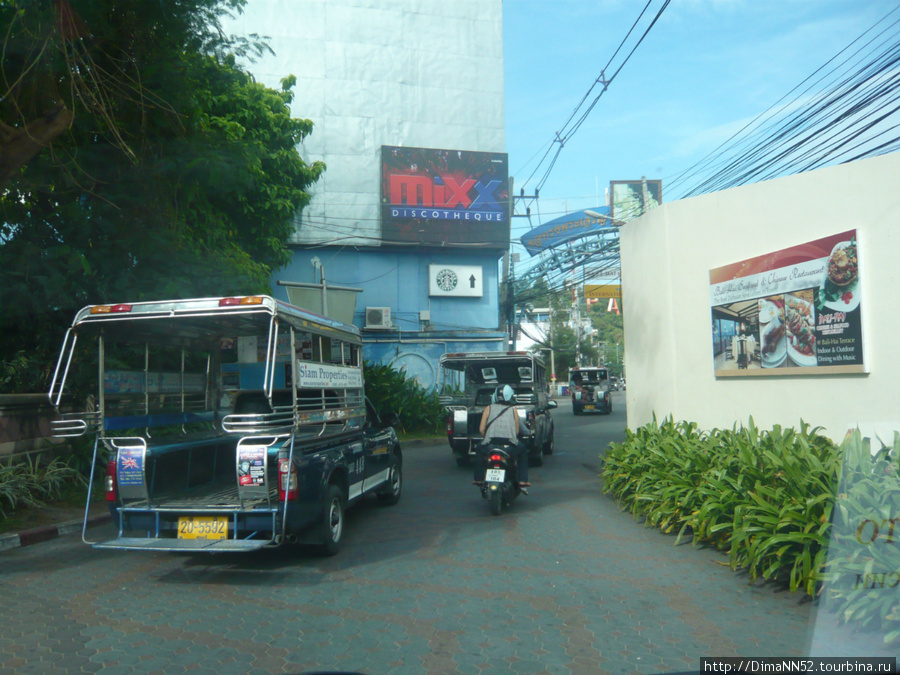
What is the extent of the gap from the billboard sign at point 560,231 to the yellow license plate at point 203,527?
2467 cm

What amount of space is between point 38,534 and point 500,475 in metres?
5.37

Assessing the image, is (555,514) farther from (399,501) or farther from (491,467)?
(399,501)

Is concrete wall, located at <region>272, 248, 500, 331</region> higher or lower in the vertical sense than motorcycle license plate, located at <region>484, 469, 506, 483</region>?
higher

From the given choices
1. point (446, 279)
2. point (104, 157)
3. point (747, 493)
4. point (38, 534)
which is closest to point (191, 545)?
point (38, 534)

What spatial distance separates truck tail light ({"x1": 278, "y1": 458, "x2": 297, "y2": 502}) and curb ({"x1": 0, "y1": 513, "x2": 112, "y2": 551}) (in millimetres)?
3661

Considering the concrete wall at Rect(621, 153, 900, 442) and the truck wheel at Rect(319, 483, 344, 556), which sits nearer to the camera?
the truck wheel at Rect(319, 483, 344, 556)

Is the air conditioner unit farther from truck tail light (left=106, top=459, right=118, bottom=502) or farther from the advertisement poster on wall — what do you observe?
truck tail light (left=106, top=459, right=118, bottom=502)

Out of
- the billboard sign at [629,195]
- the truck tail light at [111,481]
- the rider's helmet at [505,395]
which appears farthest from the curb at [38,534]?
the billboard sign at [629,195]

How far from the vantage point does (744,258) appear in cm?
866

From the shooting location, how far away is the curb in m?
7.37

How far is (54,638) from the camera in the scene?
4578 millimetres

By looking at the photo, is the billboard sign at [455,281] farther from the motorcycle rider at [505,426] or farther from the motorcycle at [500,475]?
the motorcycle at [500,475]

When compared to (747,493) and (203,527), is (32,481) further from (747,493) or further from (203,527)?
(747,493)

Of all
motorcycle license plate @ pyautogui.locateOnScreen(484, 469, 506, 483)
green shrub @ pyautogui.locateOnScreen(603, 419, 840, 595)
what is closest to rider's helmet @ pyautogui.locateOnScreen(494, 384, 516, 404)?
motorcycle license plate @ pyautogui.locateOnScreen(484, 469, 506, 483)
